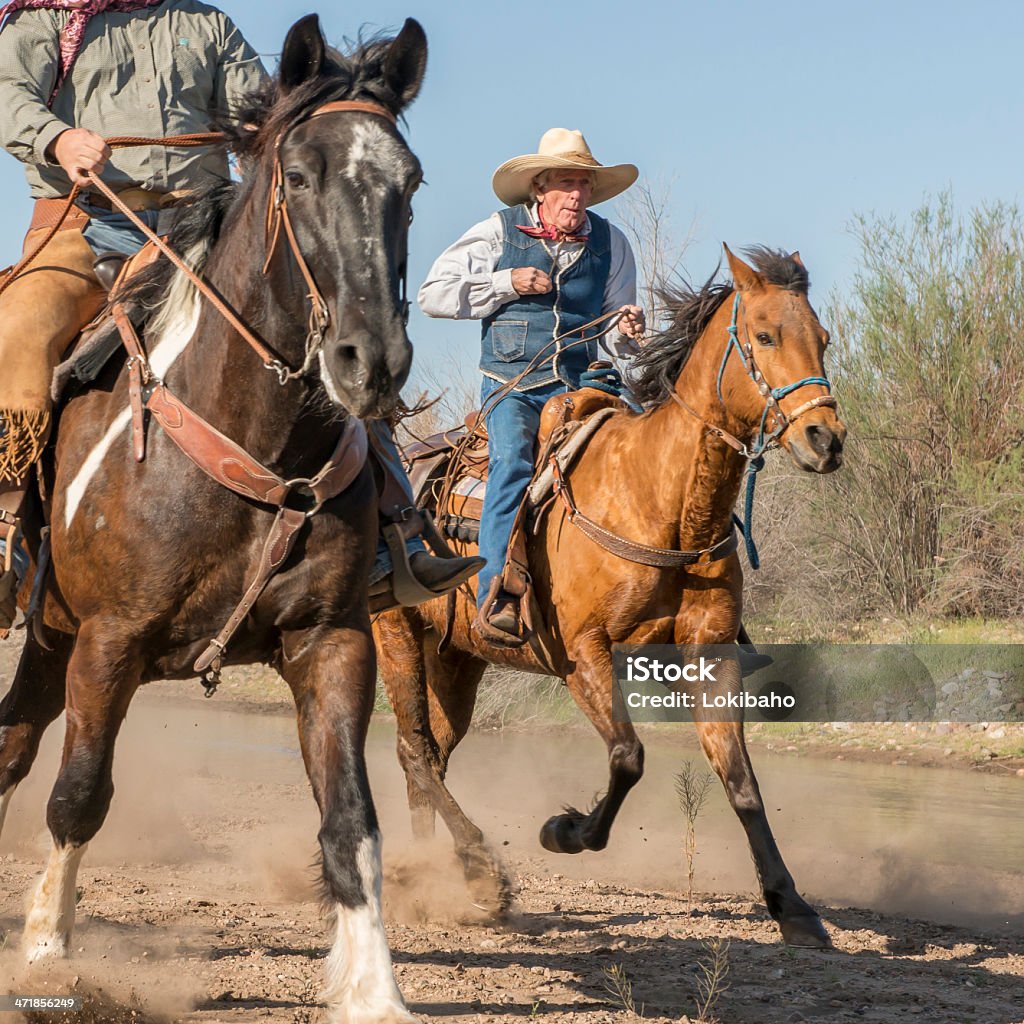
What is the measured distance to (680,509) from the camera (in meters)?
7.26

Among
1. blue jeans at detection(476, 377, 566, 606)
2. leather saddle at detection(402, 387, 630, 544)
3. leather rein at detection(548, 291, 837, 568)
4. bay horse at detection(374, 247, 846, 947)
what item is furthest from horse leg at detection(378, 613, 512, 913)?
leather rein at detection(548, 291, 837, 568)

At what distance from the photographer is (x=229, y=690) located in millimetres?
19141

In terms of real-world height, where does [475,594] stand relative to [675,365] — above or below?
below

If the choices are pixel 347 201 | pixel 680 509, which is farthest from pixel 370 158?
pixel 680 509

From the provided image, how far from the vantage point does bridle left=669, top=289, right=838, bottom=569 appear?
22.2 ft

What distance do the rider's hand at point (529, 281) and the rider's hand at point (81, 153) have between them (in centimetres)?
342

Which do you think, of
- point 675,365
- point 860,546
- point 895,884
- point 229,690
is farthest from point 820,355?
point 229,690

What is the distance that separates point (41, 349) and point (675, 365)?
3.65m

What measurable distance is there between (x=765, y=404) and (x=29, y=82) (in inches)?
139

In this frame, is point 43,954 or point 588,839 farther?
point 588,839

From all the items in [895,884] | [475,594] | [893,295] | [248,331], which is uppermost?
[893,295]

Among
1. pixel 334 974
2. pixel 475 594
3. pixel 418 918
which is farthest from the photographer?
pixel 475 594

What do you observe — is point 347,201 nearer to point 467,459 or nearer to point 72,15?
point 72,15

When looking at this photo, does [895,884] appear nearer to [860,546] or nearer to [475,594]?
[475,594]
